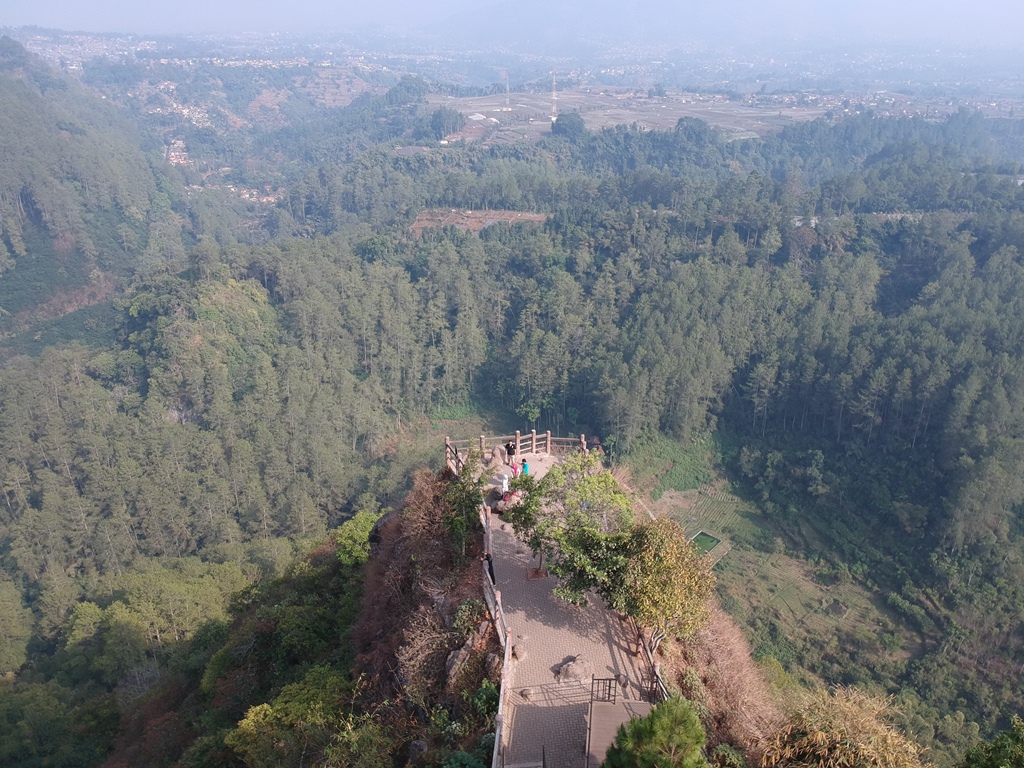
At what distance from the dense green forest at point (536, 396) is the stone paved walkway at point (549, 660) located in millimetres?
4459

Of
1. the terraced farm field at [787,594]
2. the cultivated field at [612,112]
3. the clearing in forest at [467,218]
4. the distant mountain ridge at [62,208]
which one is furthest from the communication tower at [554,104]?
the terraced farm field at [787,594]

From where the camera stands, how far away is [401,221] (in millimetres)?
72375

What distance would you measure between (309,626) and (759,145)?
105m

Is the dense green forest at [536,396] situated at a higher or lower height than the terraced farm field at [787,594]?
higher

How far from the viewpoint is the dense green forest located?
2947cm

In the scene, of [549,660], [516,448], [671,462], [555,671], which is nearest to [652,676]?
[555,671]

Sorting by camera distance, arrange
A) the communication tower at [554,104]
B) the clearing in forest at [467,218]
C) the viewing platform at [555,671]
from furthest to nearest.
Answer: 1. the communication tower at [554,104]
2. the clearing in forest at [467,218]
3. the viewing platform at [555,671]

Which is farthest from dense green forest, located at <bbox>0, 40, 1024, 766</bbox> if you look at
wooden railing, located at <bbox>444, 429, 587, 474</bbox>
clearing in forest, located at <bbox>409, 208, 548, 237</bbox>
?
wooden railing, located at <bbox>444, 429, 587, 474</bbox>

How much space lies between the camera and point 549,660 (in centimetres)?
1329

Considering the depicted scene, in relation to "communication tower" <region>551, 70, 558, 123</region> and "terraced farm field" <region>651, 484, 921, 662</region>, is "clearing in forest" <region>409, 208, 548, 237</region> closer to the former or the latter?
"terraced farm field" <region>651, 484, 921, 662</region>

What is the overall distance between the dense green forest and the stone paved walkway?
446cm

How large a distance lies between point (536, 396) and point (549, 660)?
118ft

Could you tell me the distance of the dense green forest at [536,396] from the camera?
29469 millimetres

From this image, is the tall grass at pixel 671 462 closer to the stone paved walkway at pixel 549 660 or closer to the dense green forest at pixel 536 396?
the dense green forest at pixel 536 396
